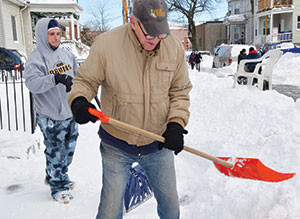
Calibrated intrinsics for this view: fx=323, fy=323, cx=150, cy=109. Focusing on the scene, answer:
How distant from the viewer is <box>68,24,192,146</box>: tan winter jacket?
6.47 feet

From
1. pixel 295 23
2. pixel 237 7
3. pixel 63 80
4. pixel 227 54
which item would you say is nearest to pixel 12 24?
pixel 227 54

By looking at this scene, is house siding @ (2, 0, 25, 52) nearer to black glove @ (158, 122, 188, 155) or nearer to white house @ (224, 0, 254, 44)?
black glove @ (158, 122, 188, 155)

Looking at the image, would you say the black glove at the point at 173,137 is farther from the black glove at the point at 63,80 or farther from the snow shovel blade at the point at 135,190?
the black glove at the point at 63,80

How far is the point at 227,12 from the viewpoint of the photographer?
167ft

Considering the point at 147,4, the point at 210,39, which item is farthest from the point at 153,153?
the point at 210,39

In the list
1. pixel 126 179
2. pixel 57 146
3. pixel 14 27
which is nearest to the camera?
pixel 126 179

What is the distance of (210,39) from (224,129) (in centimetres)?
4633

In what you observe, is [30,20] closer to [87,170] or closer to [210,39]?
[87,170]

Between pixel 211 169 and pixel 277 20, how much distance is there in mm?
37712

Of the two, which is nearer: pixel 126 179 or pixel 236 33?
pixel 126 179

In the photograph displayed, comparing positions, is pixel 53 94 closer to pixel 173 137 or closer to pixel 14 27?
pixel 173 137

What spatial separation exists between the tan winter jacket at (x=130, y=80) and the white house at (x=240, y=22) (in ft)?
136

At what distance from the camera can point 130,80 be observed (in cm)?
197

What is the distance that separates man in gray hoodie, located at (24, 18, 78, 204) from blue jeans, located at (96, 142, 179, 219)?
4.08ft
